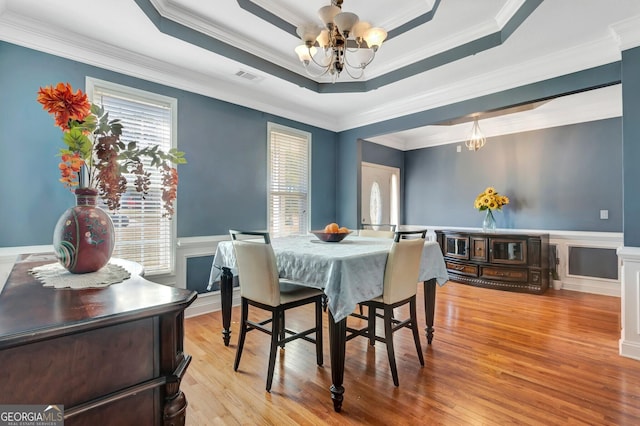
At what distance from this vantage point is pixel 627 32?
2.40 m

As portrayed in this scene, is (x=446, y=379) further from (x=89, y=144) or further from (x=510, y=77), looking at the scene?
(x=510, y=77)

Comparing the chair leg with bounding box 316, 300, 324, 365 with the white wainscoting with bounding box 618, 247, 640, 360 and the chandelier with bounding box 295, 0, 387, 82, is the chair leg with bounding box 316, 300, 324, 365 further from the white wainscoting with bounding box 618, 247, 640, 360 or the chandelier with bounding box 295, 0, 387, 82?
the white wainscoting with bounding box 618, 247, 640, 360

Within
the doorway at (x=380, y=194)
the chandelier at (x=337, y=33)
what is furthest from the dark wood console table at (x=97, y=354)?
the doorway at (x=380, y=194)

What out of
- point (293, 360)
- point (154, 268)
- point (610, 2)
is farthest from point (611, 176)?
point (154, 268)

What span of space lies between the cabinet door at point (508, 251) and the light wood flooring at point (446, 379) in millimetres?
1274

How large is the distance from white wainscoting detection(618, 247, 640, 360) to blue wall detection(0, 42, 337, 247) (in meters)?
3.42

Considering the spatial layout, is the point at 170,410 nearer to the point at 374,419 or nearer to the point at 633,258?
the point at 374,419

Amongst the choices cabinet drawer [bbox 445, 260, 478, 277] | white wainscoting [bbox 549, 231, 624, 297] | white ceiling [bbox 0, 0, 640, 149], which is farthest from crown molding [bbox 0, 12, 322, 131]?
white wainscoting [bbox 549, 231, 624, 297]

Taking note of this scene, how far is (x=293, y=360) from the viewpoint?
239cm

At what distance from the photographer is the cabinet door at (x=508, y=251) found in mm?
4355

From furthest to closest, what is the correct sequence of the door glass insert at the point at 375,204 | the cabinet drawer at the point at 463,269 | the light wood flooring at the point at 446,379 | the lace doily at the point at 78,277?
the door glass insert at the point at 375,204 < the cabinet drawer at the point at 463,269 < the light wood flooring at the point at 446,379 < the lace doily at the point at 78,277

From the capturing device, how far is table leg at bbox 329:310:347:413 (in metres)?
1.78

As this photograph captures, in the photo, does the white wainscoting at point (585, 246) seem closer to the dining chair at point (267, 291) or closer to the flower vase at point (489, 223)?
the flower vase at point (489, 223)

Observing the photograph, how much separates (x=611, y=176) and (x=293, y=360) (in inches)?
192
